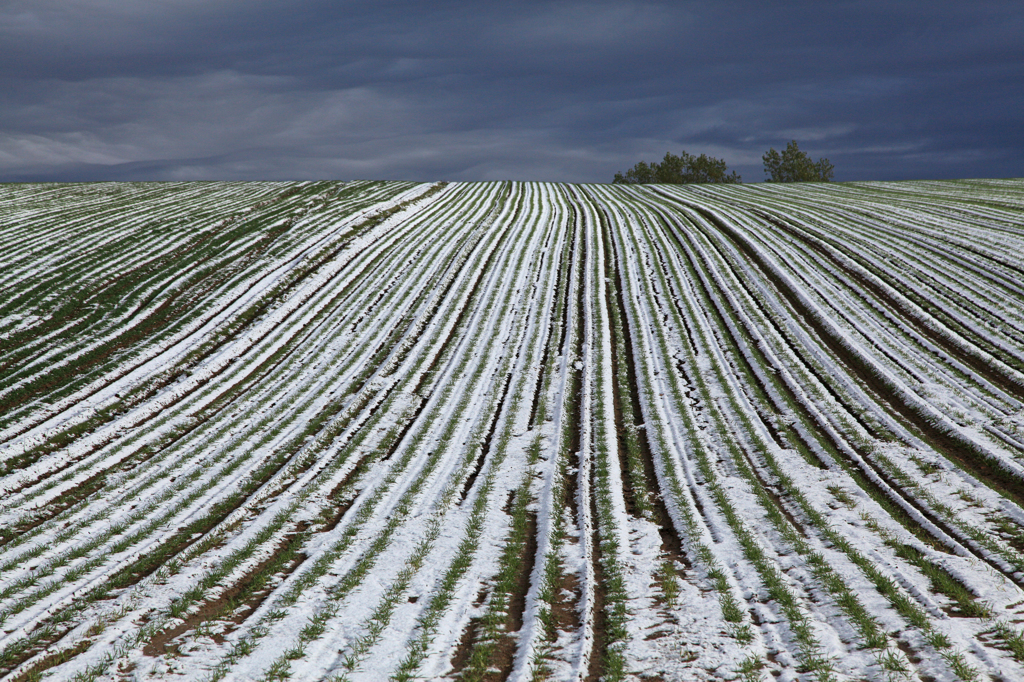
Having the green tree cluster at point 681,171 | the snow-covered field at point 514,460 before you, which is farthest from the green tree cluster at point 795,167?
the snow-covered field at point 514,460

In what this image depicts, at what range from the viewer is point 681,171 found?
94000mm

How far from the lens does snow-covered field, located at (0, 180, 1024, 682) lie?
7.68m

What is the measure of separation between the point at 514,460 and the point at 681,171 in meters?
89.9

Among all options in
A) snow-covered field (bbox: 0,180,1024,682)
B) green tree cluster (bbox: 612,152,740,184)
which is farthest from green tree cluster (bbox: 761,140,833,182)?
snow-covered field (bbox: 0,180,1024,682)

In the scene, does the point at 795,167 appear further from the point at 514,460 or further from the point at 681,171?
the point at 514,460

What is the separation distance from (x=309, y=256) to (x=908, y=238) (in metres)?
34.0

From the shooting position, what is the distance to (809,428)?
14.9 meters

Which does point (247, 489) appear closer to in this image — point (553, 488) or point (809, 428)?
point (553, 488)

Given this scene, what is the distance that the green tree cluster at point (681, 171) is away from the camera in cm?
9144

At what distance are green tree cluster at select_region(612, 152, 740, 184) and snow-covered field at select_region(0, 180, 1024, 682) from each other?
60526mm

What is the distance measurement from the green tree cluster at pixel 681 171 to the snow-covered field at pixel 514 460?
A: 199 ft

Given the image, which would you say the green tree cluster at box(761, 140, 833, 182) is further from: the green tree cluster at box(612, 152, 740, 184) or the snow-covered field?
the snow-covered field

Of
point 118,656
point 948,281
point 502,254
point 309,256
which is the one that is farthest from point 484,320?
point 948,281

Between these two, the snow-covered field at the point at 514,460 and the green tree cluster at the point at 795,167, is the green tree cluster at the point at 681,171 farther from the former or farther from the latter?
the snow-covered field at the point at 514,460
